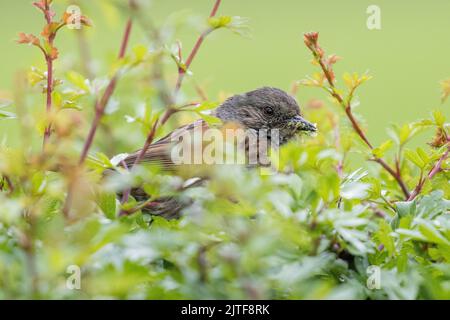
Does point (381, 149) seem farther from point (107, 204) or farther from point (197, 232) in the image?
point (197, 232)

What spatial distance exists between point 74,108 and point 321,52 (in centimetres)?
103

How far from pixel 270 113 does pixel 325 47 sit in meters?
11.6

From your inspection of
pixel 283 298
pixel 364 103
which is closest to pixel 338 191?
pixel 283 298

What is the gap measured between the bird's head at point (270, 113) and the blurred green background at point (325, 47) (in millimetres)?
6046

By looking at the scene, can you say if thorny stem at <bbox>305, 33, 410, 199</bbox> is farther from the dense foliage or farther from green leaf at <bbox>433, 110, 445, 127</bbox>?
the dense foliage

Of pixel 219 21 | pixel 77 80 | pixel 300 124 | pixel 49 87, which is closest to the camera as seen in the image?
pixel 77 80

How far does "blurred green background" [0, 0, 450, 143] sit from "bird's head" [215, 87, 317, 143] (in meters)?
6.05

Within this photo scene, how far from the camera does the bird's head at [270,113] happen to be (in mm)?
5402

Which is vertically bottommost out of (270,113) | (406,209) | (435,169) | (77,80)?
(406,209)

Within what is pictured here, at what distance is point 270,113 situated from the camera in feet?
18.2

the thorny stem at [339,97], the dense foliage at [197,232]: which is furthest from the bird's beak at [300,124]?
the dense foliage at [197,232]

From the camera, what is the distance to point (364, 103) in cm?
1349

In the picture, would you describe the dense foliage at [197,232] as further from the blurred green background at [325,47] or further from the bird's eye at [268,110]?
the blurred green background at [325,47]

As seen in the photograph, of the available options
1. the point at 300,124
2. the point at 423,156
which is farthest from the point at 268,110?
the point at 423,156
